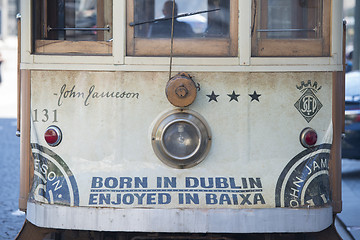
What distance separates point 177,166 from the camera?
392cm

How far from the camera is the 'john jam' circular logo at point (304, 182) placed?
13.0ft

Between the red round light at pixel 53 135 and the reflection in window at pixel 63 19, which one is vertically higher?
the reflection in window at pixel 63 19

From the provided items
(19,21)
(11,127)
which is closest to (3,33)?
(11,127)

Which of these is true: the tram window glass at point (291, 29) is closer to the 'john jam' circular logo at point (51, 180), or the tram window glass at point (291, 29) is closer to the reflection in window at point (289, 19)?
the reflection in window at point (289, 19)

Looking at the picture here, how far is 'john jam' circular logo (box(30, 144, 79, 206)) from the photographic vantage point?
12.9ft

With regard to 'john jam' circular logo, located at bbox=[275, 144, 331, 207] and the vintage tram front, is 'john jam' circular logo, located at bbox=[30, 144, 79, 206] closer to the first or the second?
the vintage tram front

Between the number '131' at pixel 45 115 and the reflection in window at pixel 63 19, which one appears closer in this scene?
the number '131' at pixel 45 115

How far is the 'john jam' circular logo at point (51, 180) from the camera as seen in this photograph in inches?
155

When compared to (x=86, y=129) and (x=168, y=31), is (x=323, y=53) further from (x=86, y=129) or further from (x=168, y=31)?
(x=86, y=129)

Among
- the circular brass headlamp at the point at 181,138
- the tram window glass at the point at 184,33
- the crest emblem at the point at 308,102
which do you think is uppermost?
the tram window glass at the point at 184,33

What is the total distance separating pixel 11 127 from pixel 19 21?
29.7 ft

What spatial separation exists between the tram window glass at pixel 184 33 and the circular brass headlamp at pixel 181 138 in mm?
409
